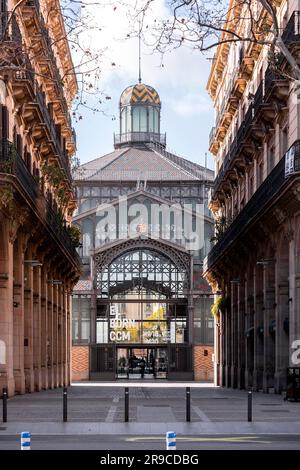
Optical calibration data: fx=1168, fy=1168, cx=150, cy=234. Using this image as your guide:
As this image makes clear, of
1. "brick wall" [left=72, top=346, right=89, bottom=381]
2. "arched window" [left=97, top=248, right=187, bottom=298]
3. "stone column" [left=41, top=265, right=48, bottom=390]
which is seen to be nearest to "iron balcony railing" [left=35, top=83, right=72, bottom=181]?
"stone column" [left=41, top=265, right=48, bottom=390]

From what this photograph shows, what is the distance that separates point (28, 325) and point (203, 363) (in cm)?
3830

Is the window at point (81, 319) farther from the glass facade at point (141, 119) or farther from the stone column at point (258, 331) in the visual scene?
the stone column at point (258, 331)

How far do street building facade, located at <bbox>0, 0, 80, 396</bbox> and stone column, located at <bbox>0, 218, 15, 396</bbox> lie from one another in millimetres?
34

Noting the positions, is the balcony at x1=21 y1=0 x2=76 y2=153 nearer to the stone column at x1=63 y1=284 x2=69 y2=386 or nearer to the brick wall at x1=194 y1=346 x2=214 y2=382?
the stone column at x1=63 y1=284 x2=69 y2=386

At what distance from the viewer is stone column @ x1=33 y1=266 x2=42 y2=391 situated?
4990 centimetres

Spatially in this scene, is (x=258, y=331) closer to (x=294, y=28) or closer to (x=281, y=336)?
(x=281, y=336)

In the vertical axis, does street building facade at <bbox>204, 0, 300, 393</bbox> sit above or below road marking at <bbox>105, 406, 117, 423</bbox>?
above

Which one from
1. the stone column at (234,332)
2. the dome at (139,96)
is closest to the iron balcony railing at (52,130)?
the stone column at (234,332)

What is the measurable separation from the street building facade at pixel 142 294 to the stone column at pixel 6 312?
43202mm

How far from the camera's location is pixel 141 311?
85312mm

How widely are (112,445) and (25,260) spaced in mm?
25887

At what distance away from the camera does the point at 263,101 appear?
45094 mm
